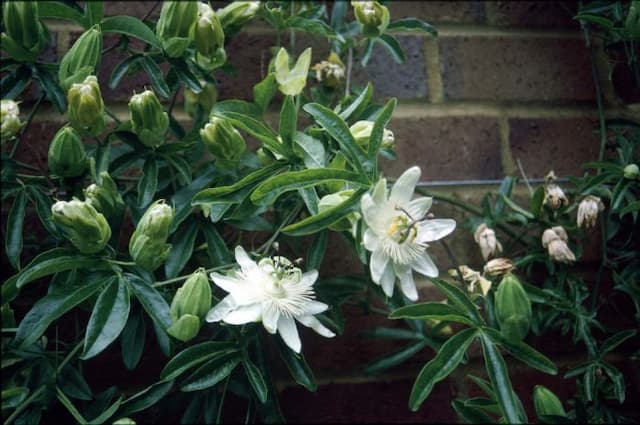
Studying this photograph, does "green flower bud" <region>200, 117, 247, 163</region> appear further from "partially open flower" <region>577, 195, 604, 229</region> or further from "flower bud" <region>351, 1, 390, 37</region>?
"partially open flower" <region>577, 195, 604, 229</region>

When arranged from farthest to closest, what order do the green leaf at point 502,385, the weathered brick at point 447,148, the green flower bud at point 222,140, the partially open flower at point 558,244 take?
the weathered brick at point 447,148 → the partially open flower at point 558,244 → the green flower bud at point 222,140 → the green leaf at point 502,385

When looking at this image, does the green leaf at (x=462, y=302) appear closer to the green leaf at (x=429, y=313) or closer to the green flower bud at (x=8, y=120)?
the green leaf at (x=429, y=313)

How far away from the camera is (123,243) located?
736mm

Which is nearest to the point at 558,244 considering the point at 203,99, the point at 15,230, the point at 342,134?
the point at 342,134

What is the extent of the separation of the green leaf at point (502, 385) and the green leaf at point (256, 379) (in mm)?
185

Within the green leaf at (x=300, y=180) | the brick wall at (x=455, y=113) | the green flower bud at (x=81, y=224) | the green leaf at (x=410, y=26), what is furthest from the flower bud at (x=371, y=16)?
the green flower bud at (x=81, y=224)

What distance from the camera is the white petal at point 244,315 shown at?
532 mm

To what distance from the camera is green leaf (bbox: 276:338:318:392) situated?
1.88 feet

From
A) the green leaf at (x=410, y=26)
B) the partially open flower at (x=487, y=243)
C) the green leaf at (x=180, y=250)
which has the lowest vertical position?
the partially open flower at (x=487, y=243)

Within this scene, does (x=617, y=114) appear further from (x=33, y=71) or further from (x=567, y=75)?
(x=33, y=71)

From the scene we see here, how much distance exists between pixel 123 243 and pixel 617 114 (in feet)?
2.08

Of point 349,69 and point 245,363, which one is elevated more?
point 349,69

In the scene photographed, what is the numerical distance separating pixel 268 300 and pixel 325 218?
88mm

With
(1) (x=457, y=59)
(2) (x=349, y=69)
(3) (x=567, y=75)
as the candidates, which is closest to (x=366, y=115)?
(2) (x=349, y=69)
